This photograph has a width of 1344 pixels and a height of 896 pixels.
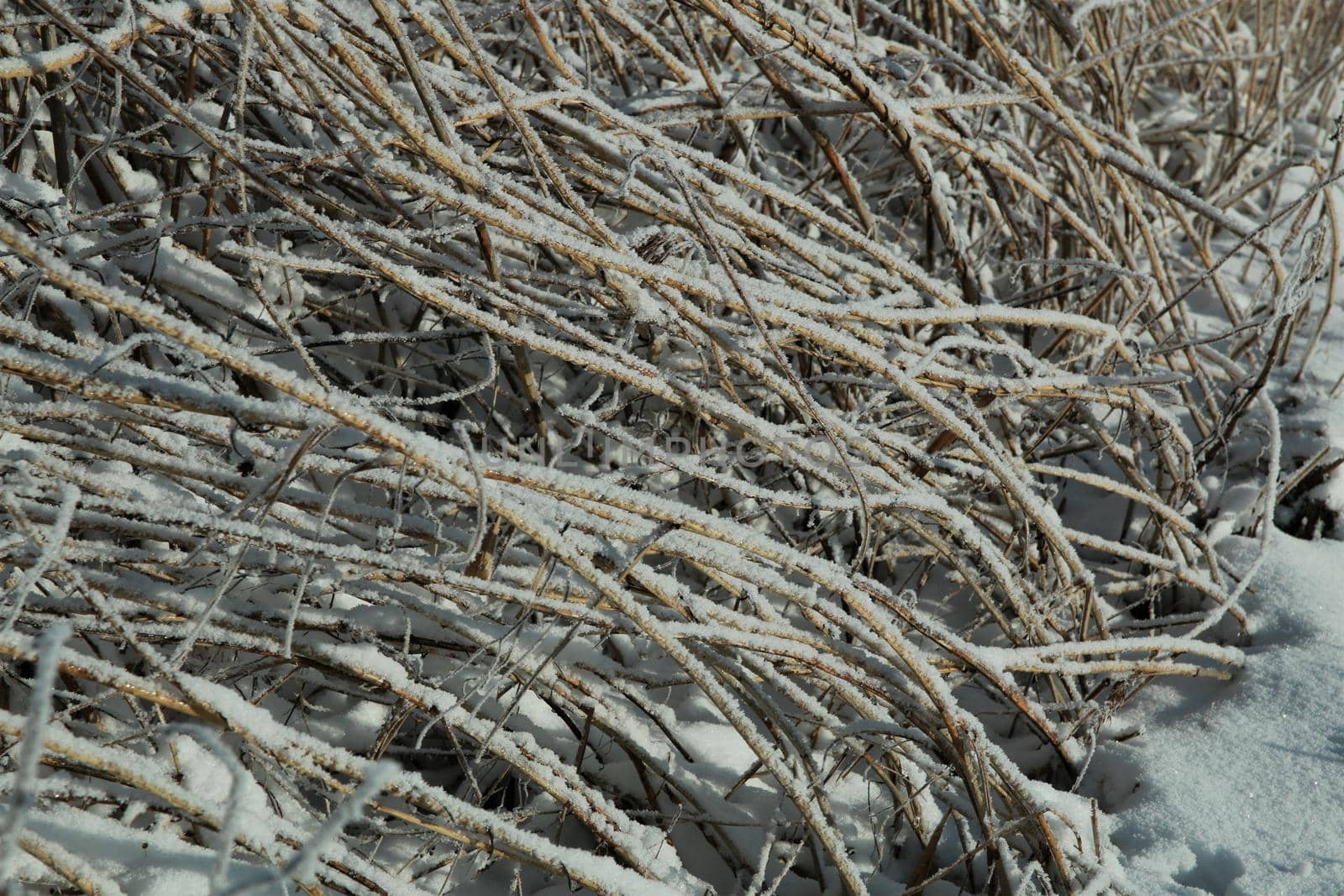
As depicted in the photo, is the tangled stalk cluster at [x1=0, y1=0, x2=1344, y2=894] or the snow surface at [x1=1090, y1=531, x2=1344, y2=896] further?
the snow surface at [x1=1090, y1=531, x2=1344, y2=896]

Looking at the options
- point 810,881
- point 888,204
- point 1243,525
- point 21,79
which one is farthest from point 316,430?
point 888,204

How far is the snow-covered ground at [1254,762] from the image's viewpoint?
1.11 metres

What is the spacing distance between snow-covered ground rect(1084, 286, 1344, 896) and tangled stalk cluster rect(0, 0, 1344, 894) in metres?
0.05

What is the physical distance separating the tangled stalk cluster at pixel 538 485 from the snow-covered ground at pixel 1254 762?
0.05 metres

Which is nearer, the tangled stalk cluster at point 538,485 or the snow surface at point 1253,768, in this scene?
the tangled stalk cluster at point 538,485

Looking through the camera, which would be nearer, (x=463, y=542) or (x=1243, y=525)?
(x=463, y=542)

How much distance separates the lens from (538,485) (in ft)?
2.68

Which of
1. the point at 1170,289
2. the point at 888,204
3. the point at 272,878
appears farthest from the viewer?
the point at 888,204

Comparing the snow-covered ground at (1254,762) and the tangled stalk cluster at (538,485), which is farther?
the snow-covered ground at (1254,762)

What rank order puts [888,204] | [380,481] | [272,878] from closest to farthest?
[272,878]
[380,481]
[888,204]

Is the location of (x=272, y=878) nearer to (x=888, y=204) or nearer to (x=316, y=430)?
(x=316, y=430)

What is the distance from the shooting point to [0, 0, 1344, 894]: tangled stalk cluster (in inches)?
32.6

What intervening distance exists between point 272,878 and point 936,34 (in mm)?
1868

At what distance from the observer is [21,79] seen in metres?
1.35
